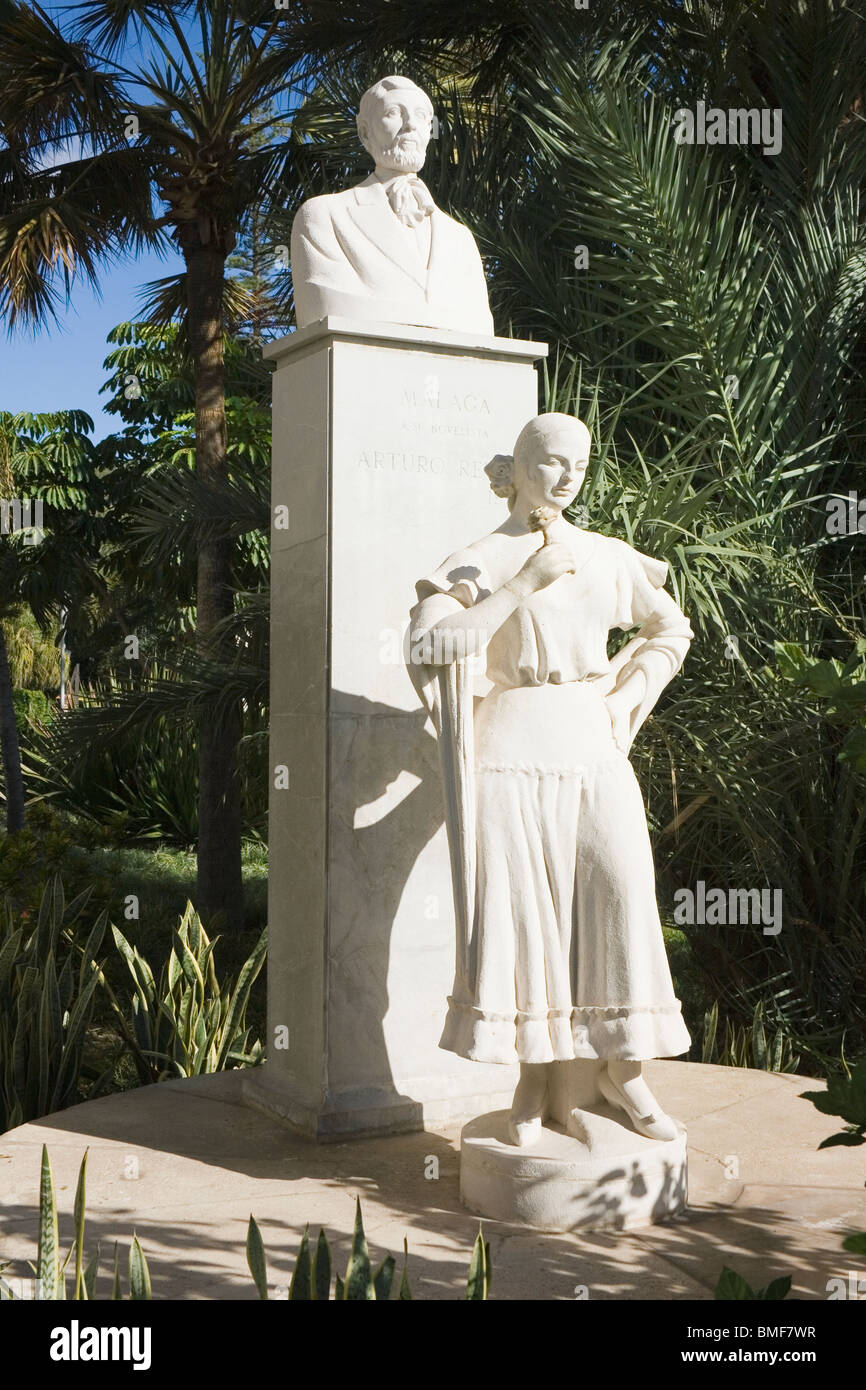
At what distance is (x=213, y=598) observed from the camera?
9539 mm

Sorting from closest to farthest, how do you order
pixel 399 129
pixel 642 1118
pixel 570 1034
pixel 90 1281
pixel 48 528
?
pixel 90 1281 < pixel 570 1034 < pixel 642 1118 < pixel 399 129 < pixel 48 528

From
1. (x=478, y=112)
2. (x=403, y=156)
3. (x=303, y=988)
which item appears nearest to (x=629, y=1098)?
(x=303, y=988)

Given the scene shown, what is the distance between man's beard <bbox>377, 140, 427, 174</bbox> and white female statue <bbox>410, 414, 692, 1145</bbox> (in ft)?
4.77

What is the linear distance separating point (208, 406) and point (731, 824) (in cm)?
488

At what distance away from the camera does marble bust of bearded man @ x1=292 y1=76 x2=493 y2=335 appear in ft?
14.5

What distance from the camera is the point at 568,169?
7.02m

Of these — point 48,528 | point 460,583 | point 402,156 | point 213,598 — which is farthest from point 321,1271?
point 48,528

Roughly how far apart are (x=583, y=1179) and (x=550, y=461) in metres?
1.75

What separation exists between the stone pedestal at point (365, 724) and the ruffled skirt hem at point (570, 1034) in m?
0.87

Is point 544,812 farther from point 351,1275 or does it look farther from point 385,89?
point 385,89

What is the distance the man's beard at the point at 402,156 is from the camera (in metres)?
4.59

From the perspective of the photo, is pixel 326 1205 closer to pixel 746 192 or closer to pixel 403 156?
pixel 403 156

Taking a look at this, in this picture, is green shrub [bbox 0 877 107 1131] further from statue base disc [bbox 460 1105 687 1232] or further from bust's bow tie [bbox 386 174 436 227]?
bust's bow tie [bbox 386 174 436 227]

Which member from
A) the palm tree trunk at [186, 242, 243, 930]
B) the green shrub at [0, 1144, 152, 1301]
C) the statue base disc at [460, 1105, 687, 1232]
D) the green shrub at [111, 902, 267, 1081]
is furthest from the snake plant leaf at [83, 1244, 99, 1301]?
the palm tree trunk at [186, 242, 243, 930]
